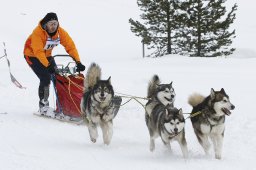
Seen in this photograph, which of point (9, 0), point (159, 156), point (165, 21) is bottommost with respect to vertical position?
point (159, 156)

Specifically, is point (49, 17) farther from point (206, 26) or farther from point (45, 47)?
point (206, 26)

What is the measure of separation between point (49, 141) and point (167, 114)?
1.67 metres

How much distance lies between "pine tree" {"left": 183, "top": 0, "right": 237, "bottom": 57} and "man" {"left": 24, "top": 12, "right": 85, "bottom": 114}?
12.3 m

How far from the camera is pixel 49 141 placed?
5.86 metres

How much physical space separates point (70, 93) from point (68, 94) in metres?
0.06

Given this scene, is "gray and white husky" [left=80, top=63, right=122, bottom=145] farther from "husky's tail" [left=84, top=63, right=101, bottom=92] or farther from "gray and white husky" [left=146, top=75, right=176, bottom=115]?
"gray and white husky" [left=146, top=75, right=176, bottom=115]

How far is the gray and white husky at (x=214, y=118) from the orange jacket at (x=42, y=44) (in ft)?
8.33

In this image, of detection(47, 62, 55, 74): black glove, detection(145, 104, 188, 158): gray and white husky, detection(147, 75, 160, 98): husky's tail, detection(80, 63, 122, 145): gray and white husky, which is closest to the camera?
detection(145, 104, 188, 158): gray and white husky

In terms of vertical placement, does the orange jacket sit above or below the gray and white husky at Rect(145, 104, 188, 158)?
above

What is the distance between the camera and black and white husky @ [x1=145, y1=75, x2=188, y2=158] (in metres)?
5.06

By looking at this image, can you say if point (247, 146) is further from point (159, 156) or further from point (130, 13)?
point (130, 13)

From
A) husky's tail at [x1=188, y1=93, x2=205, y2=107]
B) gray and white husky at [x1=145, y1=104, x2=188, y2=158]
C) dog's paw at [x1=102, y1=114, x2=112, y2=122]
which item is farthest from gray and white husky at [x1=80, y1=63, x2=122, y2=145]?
husky's tail at [x1=188, y1=93, x2=205, y2=107]

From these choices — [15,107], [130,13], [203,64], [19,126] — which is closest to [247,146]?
[19,126]

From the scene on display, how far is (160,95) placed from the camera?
593cm
